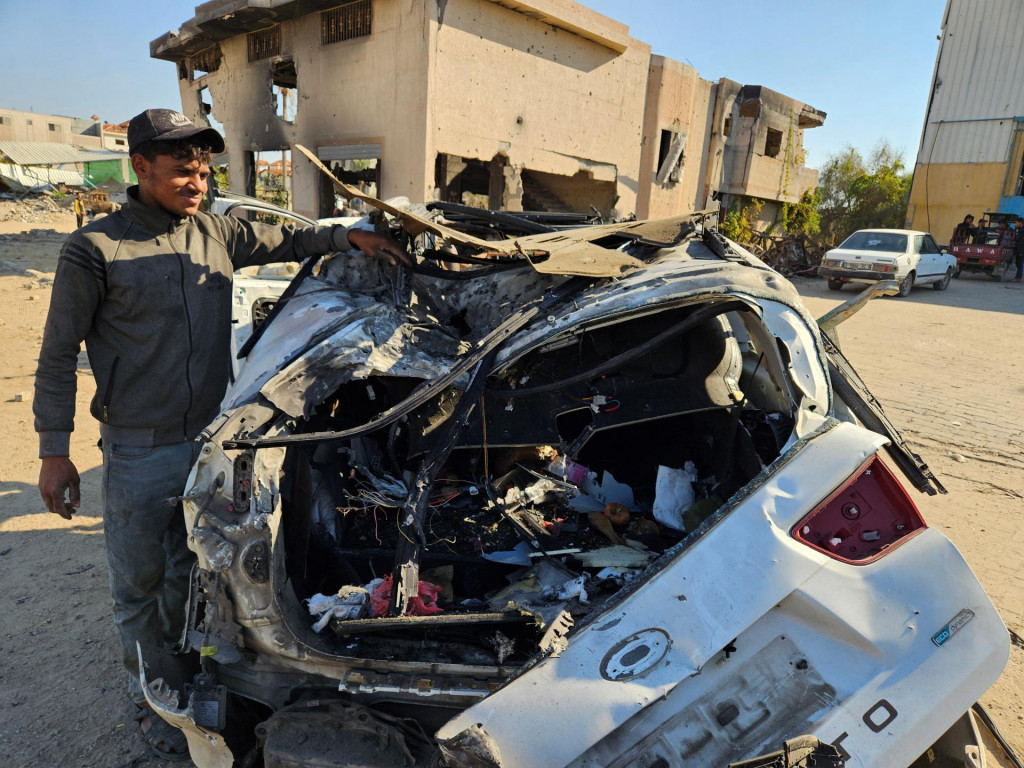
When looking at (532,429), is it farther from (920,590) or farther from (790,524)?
(920,590)

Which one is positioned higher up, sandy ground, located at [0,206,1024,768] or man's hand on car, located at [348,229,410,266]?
man's hand on car, located at [348,229,410,266]

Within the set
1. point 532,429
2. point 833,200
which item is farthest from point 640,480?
point 833,200

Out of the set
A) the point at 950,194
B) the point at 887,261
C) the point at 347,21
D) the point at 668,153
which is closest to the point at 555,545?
the point at 347,21

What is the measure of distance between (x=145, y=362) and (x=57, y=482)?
0.50m

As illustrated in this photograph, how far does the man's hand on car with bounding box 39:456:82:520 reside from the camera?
2.24 metres

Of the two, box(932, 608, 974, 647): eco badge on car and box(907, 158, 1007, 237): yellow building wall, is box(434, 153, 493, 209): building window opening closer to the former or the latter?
box(932, 608, 974, 647): eco badge on car

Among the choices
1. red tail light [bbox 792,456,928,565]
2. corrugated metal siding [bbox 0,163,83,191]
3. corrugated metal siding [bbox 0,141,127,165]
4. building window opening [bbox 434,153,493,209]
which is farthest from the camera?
corrugated metal siding [bbox 0,141,127,165]

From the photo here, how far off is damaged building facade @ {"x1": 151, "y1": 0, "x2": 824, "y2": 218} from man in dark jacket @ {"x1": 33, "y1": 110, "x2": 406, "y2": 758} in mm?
6755

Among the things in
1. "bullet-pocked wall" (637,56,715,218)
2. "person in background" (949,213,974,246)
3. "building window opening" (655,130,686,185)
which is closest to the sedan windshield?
"bullet-pocked wall" (637,56,715,218)

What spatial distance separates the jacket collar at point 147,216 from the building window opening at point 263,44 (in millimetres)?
11717

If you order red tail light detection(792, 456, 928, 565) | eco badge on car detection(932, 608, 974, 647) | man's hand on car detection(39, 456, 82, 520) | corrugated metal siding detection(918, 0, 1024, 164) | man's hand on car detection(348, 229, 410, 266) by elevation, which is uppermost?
corrugated metal siding detection(918, 0, 1024, 164)

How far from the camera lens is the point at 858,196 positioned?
27.7m

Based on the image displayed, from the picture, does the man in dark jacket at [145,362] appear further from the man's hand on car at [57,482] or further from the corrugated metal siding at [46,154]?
the corrugated metal siding at [46,154]

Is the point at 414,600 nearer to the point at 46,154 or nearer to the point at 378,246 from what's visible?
the point at 378,246
